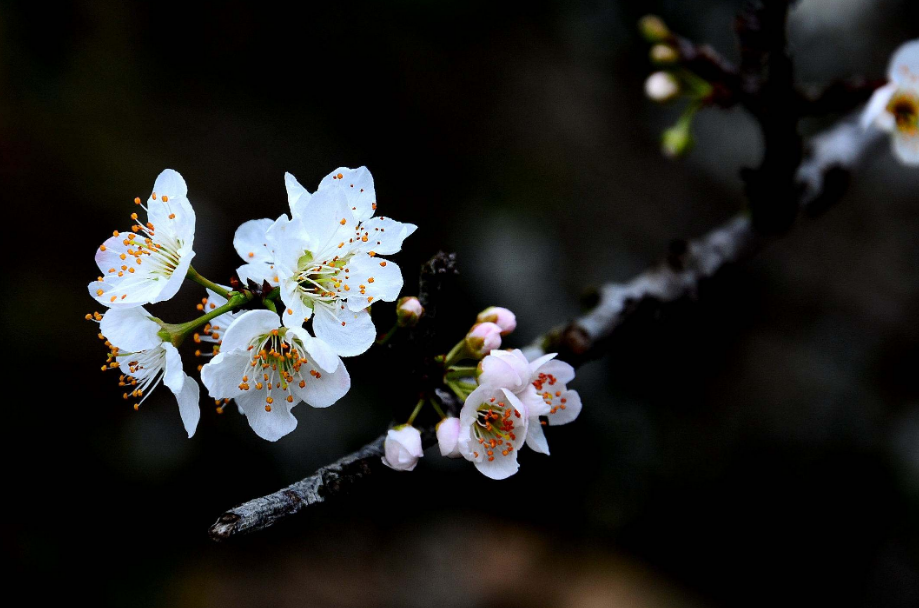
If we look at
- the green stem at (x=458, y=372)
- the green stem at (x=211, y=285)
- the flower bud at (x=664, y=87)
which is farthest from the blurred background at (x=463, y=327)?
the green stem at (x=211, y=285)

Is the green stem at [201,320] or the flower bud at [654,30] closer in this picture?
the green stem at [201,320]

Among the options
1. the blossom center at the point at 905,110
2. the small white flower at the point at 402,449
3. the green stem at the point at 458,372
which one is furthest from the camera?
the blossom center at the point at 905,110

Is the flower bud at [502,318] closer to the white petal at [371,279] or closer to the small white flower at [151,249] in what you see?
the white petal at [371,279]

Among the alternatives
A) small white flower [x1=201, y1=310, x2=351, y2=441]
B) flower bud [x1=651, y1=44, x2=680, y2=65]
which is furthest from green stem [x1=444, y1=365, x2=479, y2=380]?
flower bud [x1=651, y1=44, x2=680, y2=65]

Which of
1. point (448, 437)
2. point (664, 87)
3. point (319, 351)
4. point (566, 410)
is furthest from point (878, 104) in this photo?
point (319, 351)

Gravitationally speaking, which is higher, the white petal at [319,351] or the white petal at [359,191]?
the white petal at [359,191]

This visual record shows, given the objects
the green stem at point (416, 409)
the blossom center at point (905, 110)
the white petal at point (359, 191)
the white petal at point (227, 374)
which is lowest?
the green stem at point (416, 409)

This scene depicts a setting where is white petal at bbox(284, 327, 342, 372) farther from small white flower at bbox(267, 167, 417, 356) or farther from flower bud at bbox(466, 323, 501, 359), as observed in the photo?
flower bud at bbox(466, 323, 501, 359)
